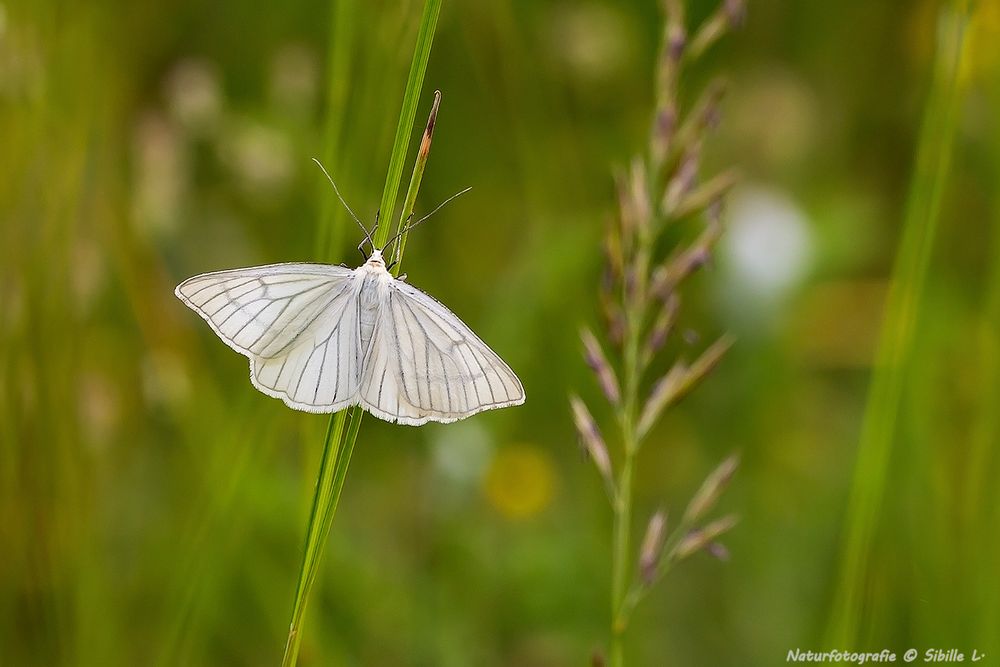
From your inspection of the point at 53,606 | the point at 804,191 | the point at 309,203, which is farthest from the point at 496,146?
the point at 53,606

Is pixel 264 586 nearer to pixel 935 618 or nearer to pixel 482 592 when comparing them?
pixel 482 592

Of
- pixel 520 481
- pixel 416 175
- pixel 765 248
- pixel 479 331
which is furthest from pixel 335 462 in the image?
pixel 765 248

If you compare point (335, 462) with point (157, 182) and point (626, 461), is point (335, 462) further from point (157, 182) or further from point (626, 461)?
point (157, 182)

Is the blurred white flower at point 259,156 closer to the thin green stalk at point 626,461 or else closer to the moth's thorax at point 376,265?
the moth's thorax at point 376,265

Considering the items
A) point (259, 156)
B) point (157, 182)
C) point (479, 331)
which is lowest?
point (479, 331)

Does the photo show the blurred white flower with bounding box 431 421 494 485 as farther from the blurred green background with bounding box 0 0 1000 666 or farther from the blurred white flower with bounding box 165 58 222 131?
the blurred white flower with bounding box 165 58 222 131
